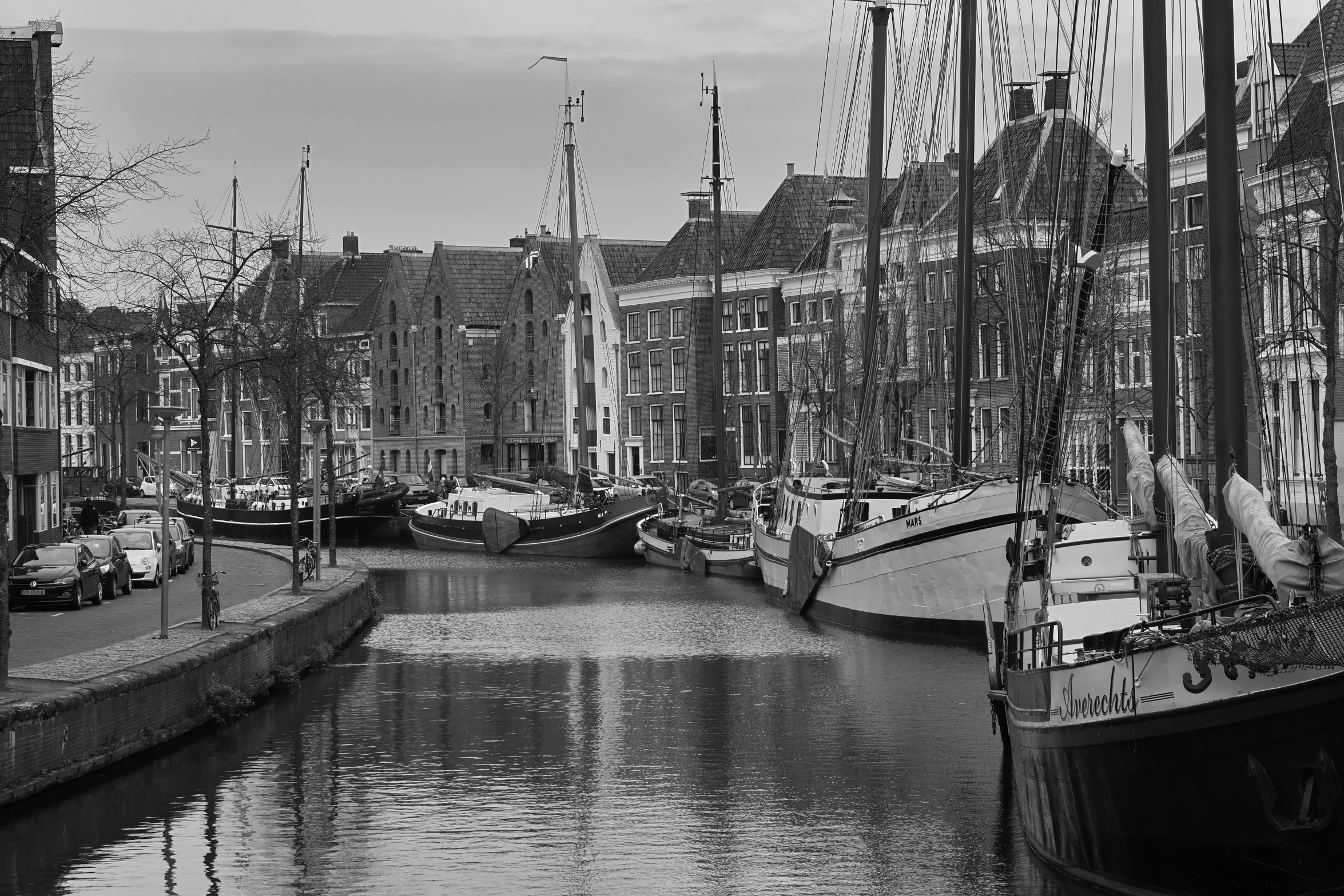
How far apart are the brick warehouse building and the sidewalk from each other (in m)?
2.79

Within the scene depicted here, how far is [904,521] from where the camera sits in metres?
35.8

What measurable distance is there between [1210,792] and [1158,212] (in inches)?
382

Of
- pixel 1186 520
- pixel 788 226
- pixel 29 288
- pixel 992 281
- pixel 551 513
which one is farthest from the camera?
pixel 788 226

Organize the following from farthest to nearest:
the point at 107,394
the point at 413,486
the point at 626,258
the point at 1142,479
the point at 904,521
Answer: the point at 413,486, the point at 626,258, the point at 107,394, the point at 904,521, the point at 1142,479

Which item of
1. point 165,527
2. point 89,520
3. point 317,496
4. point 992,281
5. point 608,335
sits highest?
point 608,335

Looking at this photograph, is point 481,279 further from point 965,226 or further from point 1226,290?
point 1226,290

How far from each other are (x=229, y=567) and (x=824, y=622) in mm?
17877

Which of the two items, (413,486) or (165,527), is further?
(413,486)

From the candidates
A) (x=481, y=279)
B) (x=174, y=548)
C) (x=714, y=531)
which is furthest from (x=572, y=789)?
(x=481, y=279)

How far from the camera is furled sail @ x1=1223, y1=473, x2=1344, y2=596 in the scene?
11.1 meters

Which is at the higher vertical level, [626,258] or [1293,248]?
[626,258]

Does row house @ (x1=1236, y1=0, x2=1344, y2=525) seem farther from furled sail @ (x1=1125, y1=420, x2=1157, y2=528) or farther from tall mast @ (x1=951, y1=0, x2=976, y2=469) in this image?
tall mast @ (x1=951, y1=0, x2=976, y2=469)

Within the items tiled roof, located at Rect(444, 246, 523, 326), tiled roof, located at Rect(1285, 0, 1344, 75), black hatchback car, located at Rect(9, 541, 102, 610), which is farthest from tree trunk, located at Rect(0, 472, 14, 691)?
tiled roof, located at Rect(444, 246, 523, 326)

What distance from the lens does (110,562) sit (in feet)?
126
